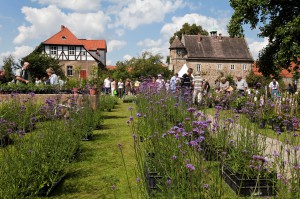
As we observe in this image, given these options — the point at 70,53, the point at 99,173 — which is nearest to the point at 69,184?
the point at 99,173

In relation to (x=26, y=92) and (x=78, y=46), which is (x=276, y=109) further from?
(x=78, y=46)

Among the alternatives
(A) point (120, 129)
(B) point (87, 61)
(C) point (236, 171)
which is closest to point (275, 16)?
(A) point (120, 129)

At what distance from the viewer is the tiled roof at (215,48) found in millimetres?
→ 53719

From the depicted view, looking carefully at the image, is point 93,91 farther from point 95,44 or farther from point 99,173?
point 95,44

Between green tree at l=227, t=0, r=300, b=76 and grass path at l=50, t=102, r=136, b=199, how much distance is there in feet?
46.5

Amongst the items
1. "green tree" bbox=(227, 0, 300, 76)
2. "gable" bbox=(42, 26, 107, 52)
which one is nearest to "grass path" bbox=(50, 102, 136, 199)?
"green tree" bbox=(227, 0, 300, 76)

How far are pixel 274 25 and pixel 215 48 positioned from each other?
35.3 m

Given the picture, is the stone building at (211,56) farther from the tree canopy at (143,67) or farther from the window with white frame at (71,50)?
the window with white frame at (71,50)

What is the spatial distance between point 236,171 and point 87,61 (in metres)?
46.7

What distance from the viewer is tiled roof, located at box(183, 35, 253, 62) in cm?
5372

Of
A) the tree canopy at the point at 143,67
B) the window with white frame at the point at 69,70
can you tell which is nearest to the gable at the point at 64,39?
the window with white frame at the point at 69,70

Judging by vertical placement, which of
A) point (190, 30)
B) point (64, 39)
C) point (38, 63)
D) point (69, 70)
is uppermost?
point (190, 30)

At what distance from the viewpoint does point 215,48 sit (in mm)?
55062

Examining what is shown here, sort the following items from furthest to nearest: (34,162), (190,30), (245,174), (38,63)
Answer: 1. (190,30)
2. (38,63)
3. (245,174)
4. (34,162)
